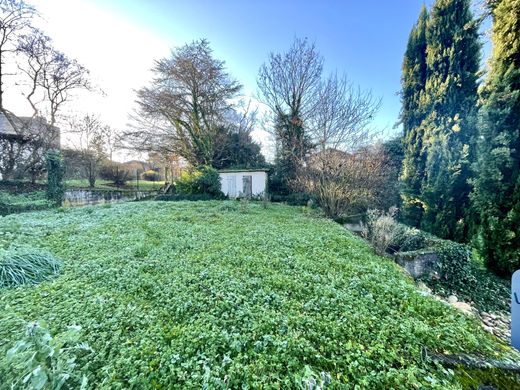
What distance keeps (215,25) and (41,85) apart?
10.6 m

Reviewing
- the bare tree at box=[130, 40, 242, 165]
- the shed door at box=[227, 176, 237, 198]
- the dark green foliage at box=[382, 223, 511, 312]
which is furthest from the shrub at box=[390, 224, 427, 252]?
the bare tree at box=[130, 40, 242, 165]

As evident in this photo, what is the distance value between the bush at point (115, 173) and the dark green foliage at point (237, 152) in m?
8.30

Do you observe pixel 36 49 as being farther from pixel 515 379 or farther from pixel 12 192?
pixel 515 379

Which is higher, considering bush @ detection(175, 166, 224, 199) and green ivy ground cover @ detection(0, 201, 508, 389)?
bush @ detection(175, 166, 224, 199)

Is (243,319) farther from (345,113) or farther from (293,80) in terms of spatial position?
(293,80)

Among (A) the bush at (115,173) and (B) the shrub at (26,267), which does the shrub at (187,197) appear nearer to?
(A) the bush at (115,173)

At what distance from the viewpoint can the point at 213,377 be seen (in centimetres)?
142

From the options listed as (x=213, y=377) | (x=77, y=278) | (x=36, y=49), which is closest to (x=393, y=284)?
(x=213, y=377)

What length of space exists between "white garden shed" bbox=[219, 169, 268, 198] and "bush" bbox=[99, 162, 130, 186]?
9.50 metres

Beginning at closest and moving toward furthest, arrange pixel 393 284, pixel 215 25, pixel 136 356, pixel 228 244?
pixel 136 356, pixel 393 284, pixel 228 244, pixel 215 25

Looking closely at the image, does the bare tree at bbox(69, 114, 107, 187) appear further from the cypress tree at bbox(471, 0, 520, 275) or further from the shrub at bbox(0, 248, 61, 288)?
the cypress tree at bbox(471, 0, 520, 275)

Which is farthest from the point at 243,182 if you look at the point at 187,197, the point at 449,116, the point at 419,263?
the point at 419,263

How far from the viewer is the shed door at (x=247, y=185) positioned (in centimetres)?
1539

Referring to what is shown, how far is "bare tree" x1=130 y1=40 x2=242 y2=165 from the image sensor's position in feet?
45.9
